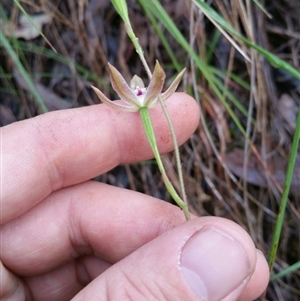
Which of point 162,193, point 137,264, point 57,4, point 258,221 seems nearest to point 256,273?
point 137,264

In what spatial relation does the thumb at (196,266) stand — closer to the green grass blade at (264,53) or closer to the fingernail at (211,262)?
the fingernail at (211,262)

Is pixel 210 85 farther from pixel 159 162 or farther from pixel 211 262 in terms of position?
pixel 211 262

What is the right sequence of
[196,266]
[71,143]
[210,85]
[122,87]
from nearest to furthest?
[196,266], [122,87], [71,143], [210,85]

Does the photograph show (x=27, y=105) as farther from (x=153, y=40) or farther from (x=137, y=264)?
(x=137, y=264)

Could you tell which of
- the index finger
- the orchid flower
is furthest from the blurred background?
the orchid flower

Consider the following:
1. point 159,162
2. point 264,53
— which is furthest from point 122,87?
point 264,53

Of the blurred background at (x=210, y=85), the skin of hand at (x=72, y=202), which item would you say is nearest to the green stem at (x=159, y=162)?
the skin of hand at (x=72, y=202)

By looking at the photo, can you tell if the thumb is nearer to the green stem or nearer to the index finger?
the green stem
